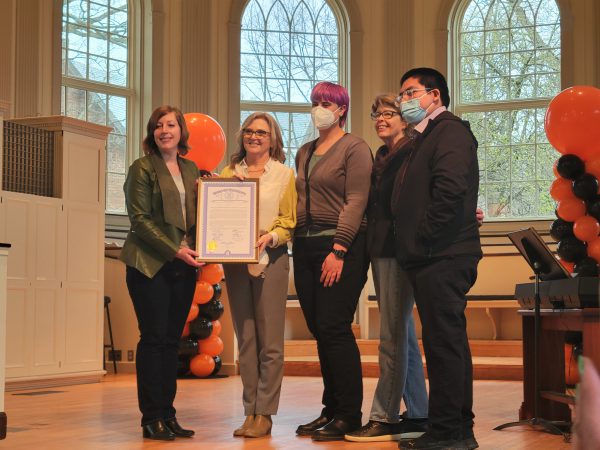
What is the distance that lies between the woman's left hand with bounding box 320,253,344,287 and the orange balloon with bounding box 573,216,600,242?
281 centimetres

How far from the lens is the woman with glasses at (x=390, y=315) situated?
3.42 meters

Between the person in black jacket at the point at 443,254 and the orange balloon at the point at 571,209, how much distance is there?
288 cm

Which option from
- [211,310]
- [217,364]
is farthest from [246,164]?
[217,364]

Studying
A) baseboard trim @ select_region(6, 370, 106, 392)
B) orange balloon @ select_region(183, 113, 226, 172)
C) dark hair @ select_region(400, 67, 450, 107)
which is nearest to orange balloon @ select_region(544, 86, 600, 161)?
orange balloon @ select_region(183, 113, 226, 172)

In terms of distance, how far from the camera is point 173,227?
3535 mm

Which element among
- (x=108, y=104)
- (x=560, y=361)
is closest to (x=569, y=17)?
(x=108, y=104)

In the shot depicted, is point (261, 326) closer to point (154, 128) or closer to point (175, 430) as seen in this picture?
point (175, 430)

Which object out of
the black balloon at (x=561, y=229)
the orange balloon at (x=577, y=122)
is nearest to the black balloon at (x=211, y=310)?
the black balloon at (x=561, y=229)

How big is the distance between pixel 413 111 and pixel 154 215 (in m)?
1.13

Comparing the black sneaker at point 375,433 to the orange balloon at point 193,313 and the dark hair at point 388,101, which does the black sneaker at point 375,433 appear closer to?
the dark hair at point 388,101

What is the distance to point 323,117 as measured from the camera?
3.64 m

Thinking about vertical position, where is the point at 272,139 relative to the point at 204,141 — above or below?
below

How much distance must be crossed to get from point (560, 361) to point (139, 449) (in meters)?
2.15

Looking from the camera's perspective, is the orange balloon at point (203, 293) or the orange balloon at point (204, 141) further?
the orange balloon at point (203, 293)
